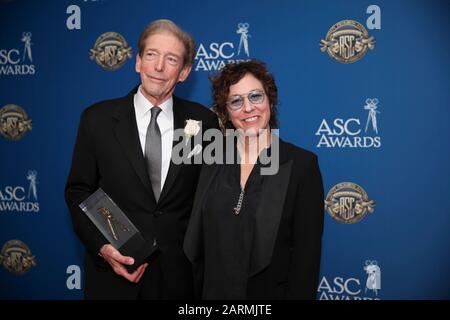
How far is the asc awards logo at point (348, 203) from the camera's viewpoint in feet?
8.36

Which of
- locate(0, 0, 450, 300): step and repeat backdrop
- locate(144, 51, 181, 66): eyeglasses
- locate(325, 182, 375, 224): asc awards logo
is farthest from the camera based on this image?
locate(325, 182, 375, 224): asc awards logo

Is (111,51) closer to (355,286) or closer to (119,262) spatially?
(119,262)

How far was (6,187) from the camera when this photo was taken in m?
3.02

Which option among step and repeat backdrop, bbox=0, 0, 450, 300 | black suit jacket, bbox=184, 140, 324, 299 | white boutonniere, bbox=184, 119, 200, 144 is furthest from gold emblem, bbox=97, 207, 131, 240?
step and repeat backdrop, bbox=0, 0, 450, 300

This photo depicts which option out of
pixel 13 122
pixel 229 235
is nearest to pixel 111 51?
pixel 13 122

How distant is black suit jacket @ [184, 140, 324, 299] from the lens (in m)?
1.59

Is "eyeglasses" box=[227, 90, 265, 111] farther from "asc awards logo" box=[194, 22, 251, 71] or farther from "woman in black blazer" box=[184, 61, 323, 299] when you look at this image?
"asc awards logo" box=[194, 22, 251, 71]

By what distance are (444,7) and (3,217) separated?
11.7 feet

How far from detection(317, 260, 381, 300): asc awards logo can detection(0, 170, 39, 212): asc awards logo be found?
229cm

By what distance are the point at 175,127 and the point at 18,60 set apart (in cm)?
187

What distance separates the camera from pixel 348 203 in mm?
2564

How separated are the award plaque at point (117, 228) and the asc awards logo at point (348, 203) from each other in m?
1.40

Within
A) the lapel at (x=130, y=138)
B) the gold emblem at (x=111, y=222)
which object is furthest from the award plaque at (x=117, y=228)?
the lapel at (x=130, y=138)

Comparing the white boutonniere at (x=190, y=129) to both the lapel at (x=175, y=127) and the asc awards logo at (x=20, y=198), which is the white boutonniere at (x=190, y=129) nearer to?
the lapel at (x=175, y=127)
